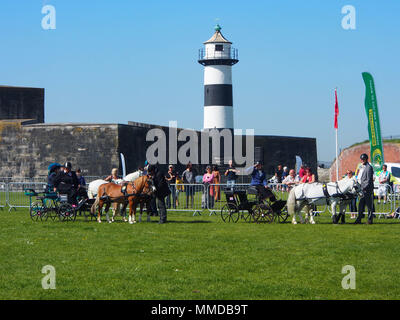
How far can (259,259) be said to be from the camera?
11.1 meters

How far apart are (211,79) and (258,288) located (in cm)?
4996

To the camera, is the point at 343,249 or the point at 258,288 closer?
the point at 258,288

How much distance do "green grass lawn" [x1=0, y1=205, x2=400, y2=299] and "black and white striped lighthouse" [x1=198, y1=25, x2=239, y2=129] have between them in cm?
4011

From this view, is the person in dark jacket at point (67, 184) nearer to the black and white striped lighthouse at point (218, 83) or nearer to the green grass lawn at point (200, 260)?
the green grass lawn at point (200, 260)

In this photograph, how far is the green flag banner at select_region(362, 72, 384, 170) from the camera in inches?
920

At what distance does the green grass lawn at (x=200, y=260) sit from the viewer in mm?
8648

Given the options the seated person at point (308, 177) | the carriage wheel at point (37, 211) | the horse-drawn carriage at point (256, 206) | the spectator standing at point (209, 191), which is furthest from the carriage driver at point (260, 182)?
the carriage wheel at point (37, 211)

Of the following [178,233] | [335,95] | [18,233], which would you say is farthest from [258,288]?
[335,95]

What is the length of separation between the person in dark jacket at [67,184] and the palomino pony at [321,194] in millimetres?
5789

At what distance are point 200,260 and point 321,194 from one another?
7173mm

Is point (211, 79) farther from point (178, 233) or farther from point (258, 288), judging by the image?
point (258, 288)

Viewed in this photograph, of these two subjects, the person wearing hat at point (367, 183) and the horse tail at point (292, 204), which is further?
the horse tail at point (292, 204)
